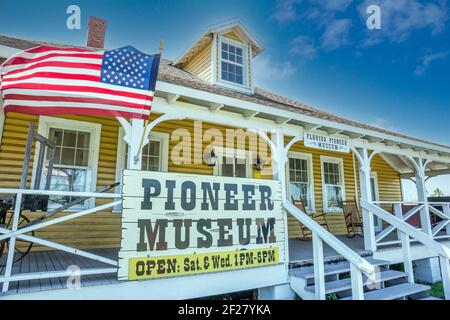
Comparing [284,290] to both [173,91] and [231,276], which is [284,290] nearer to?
[231,276]

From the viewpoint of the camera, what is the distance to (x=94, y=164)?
5922mm

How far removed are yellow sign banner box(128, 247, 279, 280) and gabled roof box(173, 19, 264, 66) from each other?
5663 millimetres

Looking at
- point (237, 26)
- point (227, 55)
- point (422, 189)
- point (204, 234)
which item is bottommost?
point (204, 234)

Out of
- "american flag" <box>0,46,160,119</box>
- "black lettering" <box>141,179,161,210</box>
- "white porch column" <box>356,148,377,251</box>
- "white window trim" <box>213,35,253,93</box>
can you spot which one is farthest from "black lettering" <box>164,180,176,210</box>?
"white porch column" <box>356,148,377,251</box>

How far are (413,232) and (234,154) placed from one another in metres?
4.12

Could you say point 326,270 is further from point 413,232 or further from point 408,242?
point 408,242

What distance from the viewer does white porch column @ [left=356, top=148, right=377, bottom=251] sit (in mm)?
6180

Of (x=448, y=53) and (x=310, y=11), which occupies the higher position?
(x=448, y=53)

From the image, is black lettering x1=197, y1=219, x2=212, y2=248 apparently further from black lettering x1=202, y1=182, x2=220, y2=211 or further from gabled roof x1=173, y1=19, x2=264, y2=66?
gabled roof x1=173, y1=19, x2=264, y2=66

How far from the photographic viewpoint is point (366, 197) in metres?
6.43

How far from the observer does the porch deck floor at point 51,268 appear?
332 cm

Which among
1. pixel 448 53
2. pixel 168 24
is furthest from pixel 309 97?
pixel 448 53

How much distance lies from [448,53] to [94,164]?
19003mm

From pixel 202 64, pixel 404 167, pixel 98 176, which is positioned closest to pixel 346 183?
pixel 404 167
